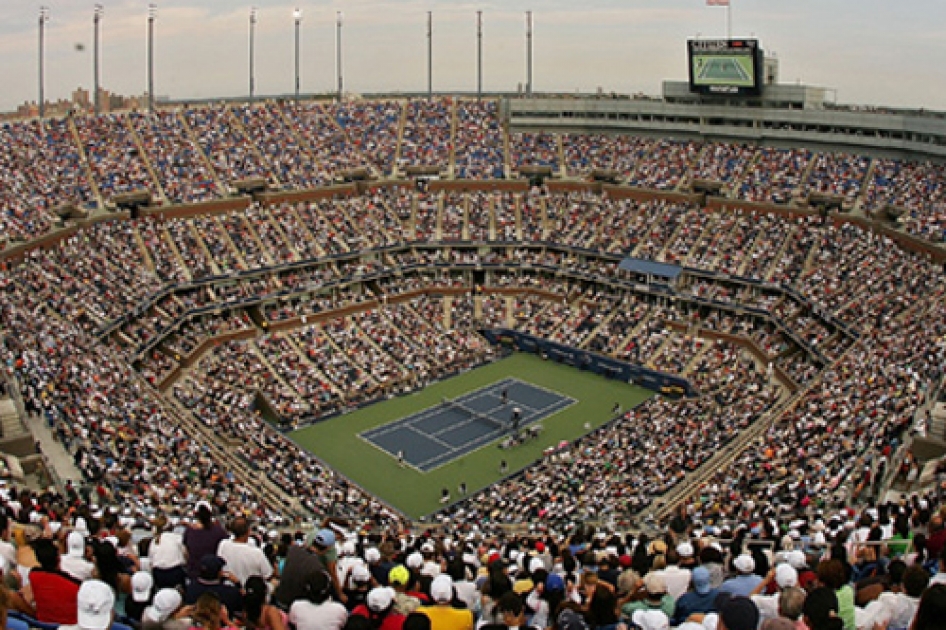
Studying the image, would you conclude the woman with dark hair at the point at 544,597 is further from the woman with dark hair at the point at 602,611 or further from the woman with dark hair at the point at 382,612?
the woman with dark hair at the point at 382,612

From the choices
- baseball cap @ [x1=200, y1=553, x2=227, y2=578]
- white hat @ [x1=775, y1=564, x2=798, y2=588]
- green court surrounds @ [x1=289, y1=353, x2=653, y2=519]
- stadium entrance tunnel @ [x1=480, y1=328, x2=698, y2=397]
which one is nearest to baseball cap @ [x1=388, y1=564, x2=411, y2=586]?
baseball cap @ [x1=200, y1=553, x2=227, y2=578]

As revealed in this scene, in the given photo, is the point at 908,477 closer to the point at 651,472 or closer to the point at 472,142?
the point at 651,472

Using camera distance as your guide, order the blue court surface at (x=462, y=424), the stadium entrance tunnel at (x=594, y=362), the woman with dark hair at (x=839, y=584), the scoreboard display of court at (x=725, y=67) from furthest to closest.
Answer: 1. the scoreboard display of court at (x=725, y=67)
2. the stadium entrance tunnel at (x=594, y=362)
3. the blue court surface at (x=462, y=424)
4. the woman with dark hair at (x=839, y=584)

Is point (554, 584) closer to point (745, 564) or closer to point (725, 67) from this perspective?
point (745, 564)

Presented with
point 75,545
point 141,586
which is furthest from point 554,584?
point 75,545

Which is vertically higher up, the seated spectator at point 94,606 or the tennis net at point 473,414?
the seated spectator at point 94,606

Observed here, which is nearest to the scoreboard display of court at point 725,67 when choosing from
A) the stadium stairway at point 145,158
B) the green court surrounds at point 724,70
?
the green court surrounds at point 724,70
